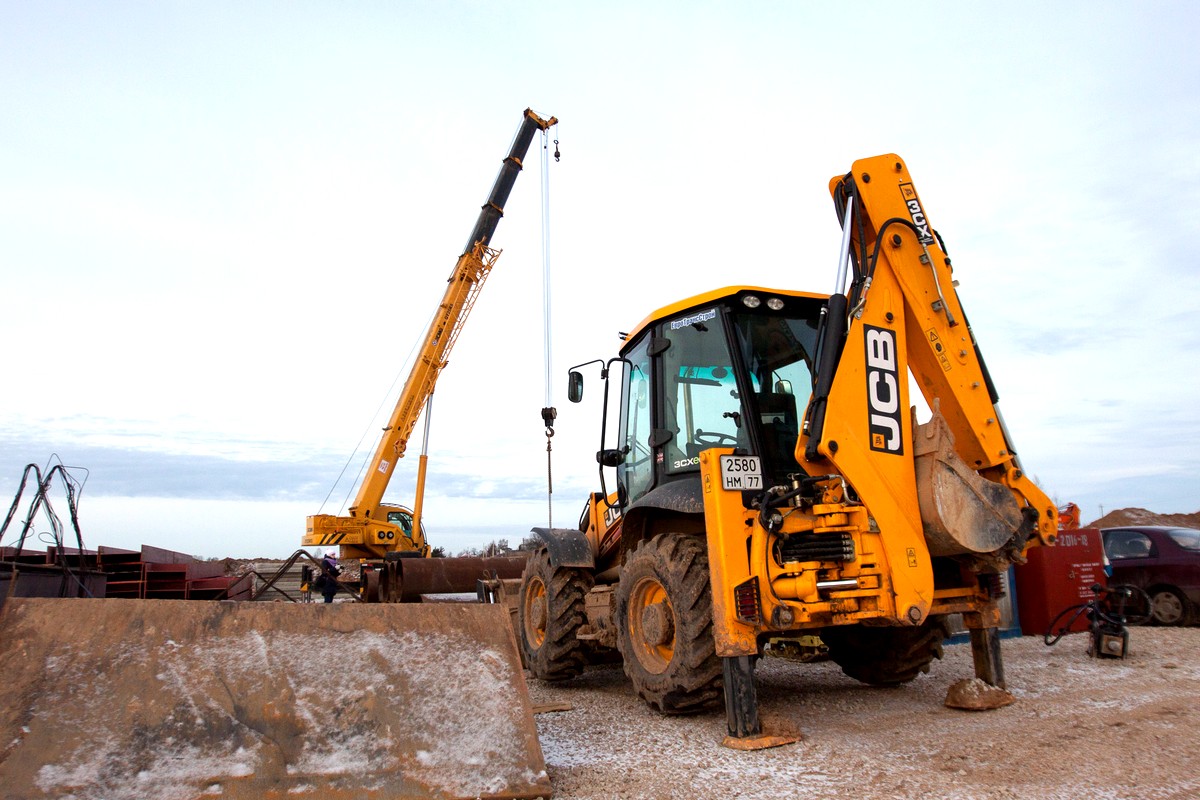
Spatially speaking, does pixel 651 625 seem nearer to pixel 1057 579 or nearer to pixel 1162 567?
pixel 1057 579

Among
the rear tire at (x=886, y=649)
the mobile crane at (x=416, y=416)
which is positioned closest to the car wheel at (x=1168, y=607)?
the rear tire at (x=886, y=649)

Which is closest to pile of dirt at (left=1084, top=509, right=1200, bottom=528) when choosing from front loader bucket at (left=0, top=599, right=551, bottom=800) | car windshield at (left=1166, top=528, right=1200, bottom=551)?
car windshield at (left=1166, top=528, right=1200, bottom=551)

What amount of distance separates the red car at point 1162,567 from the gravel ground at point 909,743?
390cm

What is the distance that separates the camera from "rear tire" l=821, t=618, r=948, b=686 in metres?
5.97

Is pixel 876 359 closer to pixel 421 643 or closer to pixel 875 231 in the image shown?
pixel 875 231

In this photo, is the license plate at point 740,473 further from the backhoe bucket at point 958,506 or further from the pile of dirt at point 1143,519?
the pile of dirt at point 1143,519

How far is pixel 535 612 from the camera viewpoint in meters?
7.61

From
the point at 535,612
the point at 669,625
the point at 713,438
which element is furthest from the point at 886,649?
the point at 535,612

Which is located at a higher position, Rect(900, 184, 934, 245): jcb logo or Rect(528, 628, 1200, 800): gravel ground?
Rect(900, 184, 934, 245): jcb logo

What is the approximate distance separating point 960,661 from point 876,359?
167 inches

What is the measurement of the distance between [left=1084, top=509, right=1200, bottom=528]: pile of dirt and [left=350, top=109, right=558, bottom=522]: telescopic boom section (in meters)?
19.3

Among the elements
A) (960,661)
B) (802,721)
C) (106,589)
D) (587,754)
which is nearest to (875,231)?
(802,721)

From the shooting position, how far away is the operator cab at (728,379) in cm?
549

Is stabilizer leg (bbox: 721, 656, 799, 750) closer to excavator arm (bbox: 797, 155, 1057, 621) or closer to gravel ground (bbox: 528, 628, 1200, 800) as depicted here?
gravel ground (bbox: 528, 628, 1200, 800)
